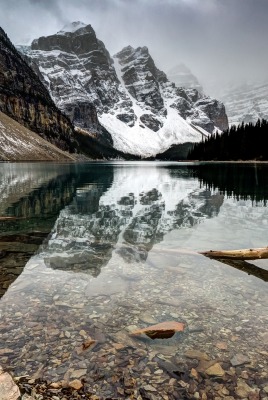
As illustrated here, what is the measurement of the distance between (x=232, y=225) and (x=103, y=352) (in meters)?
16.4

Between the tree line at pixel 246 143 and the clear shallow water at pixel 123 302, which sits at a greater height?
the tree line at pixel 246 143

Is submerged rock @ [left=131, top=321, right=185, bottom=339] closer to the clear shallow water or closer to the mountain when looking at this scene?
the clear shallow water

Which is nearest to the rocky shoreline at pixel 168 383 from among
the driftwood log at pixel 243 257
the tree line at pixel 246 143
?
the driftwood log at pixel 243 257

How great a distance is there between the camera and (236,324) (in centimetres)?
812

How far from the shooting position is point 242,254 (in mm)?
13242

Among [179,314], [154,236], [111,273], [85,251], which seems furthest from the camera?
[154,236]

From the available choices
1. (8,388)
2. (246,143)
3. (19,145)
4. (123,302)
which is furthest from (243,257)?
(19,145)

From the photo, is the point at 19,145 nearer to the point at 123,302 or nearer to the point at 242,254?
the point at 242,254

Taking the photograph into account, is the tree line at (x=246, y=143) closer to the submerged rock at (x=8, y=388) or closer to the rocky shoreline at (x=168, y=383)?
the rocky shoreline at (x=168, y=383)

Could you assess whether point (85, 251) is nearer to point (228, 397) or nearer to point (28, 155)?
point (228, 397)

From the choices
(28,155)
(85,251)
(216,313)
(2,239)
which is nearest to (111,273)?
(85,251)

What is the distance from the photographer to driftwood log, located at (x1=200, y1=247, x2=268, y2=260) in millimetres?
12812

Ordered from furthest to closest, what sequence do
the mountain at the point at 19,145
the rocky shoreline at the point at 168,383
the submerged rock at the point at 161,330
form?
the mountain at the point at 19,145
the submerged rock at the point at 161,330
the rocky shoreline at the point at 168,383

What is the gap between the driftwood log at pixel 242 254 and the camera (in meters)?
12.8
